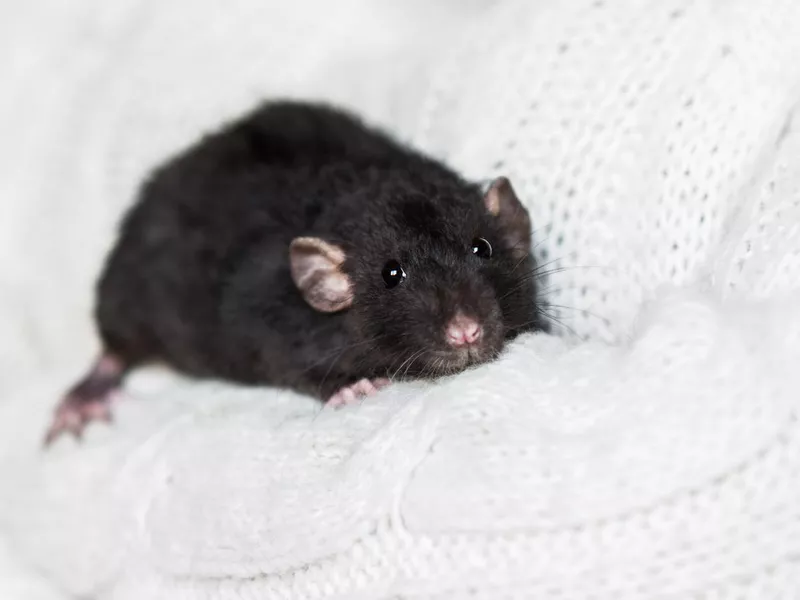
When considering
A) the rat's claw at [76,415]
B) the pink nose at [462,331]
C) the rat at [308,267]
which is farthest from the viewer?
the rat's claw at [76,415]

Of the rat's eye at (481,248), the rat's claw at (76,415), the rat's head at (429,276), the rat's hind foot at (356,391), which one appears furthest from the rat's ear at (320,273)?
the rat's claw at (76,415)

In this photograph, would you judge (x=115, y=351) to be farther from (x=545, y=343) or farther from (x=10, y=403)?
(x=545, y=343)

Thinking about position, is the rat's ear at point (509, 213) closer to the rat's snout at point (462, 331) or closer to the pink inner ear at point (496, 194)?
the pink inner ear at point (496, 194)

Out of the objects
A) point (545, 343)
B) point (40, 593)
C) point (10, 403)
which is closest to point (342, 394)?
point (545, 343)

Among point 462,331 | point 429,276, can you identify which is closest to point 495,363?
point 462,331

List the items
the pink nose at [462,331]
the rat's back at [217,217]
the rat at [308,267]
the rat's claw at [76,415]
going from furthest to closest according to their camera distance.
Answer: the rat's claw at [76,415] < the rat's back at [217,217] < the rat at [308,267] < the pink nose at [462,331]

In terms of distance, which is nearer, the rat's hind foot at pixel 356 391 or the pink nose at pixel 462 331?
the pink nose at pixel 462 331

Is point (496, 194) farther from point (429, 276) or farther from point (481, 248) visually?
point (429, 276)
